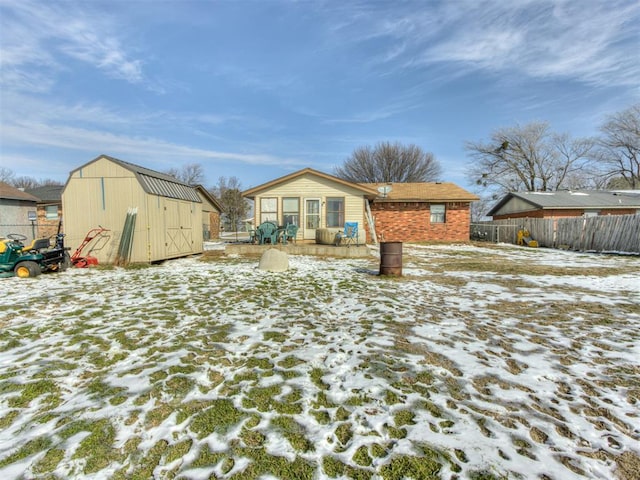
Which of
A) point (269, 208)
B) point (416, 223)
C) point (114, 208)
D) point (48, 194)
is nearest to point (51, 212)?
point (48, 194)

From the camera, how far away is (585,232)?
14945 mm

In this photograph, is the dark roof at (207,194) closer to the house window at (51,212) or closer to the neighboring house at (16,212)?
the neighboring house at (16,212)

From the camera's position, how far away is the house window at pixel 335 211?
15.0 meters

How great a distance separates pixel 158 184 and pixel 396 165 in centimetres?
2943

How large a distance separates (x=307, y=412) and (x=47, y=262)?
9041 millimetres

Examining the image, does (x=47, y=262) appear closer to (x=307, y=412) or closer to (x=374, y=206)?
(x=307, y=412)

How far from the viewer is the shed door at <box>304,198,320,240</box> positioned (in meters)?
14.9

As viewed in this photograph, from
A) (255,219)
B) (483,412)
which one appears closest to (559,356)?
(483,412)

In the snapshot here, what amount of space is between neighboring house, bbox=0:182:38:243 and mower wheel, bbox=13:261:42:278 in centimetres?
1459

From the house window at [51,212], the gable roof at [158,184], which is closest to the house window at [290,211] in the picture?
Result: the gable roof at [158,184]

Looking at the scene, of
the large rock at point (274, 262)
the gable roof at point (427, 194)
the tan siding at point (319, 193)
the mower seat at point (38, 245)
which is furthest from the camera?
the gable roof at point (427, 194)

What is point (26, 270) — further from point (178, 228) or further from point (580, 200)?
point (580, 200)

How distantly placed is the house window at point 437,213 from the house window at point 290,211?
8.63m

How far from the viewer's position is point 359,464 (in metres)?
1.81
